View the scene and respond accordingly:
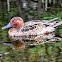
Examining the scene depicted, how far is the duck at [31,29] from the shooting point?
9.37 meters

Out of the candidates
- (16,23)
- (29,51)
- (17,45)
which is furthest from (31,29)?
(29,51)

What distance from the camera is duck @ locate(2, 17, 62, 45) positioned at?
937 cm

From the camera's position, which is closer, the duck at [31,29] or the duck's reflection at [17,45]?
the duck's reflection at [17,45]

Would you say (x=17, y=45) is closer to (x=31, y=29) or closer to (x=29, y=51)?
(x=29, y=51)

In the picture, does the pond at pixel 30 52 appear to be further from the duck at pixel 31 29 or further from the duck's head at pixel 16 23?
the duck's head at pixel 16 23

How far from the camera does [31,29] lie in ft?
31.0

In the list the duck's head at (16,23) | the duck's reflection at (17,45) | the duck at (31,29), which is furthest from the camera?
the duck's head at (16,23)

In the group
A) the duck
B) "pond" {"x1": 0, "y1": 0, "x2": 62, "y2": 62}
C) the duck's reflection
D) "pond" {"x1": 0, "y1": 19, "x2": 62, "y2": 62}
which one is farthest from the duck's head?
the duck's reflection

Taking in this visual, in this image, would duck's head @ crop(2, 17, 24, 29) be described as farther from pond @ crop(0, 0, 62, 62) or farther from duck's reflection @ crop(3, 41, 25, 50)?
duck's reflection @ crop(3, 41, 25, 50)

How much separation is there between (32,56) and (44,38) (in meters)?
1.90

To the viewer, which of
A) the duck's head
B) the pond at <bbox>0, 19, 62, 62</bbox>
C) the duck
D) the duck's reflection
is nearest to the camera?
the pond at <bbox>0, 19, 62, 62</bbox>

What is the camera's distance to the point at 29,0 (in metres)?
13.1

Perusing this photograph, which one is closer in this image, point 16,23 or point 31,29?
point 31,29

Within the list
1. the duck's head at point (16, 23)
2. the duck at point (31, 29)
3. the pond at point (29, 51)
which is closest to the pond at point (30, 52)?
the pond at point (29, 51)
